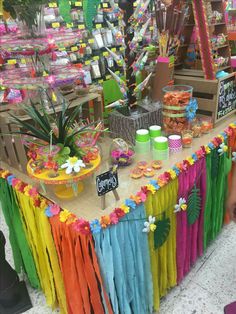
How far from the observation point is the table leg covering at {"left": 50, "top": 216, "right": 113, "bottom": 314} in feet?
3.59

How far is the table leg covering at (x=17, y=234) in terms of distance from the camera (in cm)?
144

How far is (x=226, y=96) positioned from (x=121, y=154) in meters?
0.78

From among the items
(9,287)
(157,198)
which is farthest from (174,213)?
(9,287)

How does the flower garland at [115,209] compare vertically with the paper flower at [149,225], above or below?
above

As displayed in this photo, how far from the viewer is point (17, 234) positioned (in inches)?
59.8

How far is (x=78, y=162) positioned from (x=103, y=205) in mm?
193

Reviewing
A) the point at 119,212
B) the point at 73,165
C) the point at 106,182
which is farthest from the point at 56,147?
the point at 119,212

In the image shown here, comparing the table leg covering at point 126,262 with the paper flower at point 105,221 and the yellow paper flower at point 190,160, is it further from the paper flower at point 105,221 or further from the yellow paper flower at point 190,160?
the yellow paper flower at point 190,160

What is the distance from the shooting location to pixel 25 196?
1288 mm

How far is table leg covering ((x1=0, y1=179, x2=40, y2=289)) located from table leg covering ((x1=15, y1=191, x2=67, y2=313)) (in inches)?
2.3

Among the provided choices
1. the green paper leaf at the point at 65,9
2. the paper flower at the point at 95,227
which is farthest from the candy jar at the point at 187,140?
the green paper leaf at the point at 65,9

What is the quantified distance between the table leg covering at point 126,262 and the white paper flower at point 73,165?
0.83ft

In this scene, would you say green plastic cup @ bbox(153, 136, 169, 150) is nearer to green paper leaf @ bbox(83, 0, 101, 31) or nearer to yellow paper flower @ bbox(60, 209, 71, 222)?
yellow paper flower @ bbox(60, 209, 71, 222)

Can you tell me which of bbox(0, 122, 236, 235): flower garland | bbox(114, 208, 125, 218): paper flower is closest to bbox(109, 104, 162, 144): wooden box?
bbox(0, 122, 236, 235): flower garland
